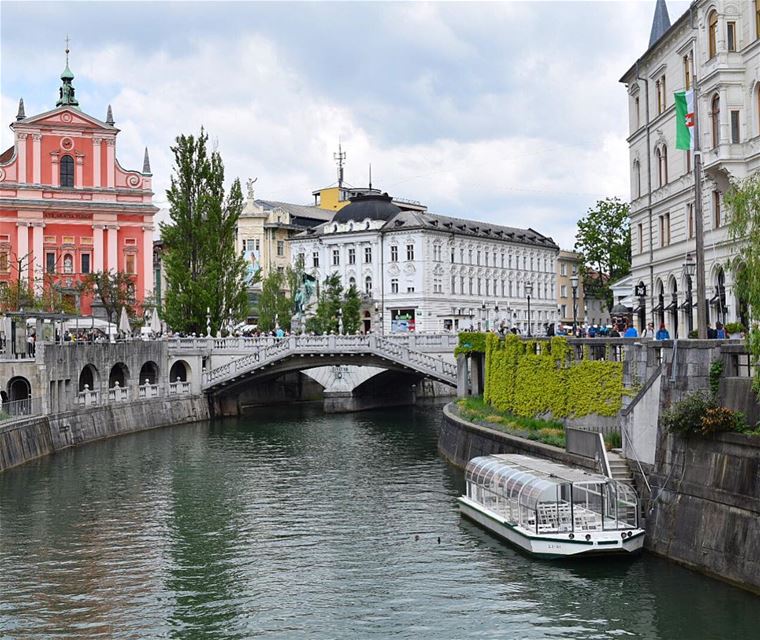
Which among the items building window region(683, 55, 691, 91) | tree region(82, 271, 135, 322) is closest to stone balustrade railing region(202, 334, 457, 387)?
tree region(82, 271, 135, 322)

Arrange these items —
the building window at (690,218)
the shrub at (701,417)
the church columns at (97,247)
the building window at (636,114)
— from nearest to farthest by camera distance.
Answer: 1. the shrub at (701,417)
2. the building window at (690,218)
3. the building window at (636,114)
4. the church columns at (97,247)

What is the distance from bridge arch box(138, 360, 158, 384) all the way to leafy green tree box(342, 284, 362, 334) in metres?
32.7

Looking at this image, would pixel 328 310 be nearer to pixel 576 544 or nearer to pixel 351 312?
pixel 351 312

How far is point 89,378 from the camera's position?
231ft

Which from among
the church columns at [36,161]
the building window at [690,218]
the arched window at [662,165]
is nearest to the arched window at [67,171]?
the church columns at [36,161]

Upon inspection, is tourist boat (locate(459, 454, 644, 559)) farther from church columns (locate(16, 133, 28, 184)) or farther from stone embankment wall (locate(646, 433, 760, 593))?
church columns (locate(16, 133, 28, 184))

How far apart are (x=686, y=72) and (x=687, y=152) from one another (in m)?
4.13

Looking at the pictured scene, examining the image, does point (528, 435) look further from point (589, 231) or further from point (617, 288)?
point (589, 231)

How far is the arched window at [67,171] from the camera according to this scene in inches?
3831

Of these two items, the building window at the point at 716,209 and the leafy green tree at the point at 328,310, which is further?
the leafy green tree at the point at 328,310

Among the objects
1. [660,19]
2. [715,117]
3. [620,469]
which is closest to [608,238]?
[660,19]

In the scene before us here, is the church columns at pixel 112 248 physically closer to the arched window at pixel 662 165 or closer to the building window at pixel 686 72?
the arched window at pixel 662 165

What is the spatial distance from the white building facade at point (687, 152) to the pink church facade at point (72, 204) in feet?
160

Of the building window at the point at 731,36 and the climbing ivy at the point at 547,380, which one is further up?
the building window at the point at 731,36
